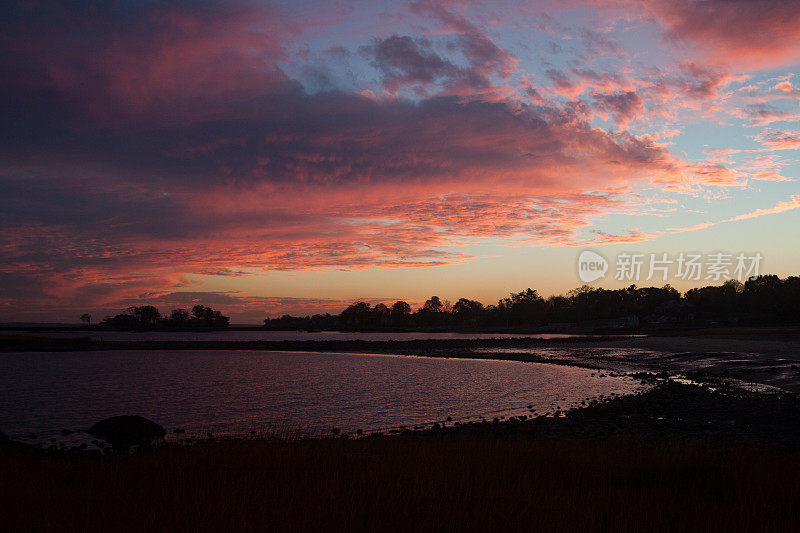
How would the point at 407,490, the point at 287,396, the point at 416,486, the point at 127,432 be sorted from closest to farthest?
the point at 407,490 < the point at 416,486 < the point at 127,432 < the point at 287,396

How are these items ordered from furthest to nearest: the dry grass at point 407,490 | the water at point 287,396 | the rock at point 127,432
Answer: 1. the water at point 287,396
2. the rock at point 127,432
3. the dry grass at point 407,490

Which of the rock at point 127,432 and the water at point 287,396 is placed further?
the water at point 287,396

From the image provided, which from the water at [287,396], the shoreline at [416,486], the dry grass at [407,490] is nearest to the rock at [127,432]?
the shoreline at [416,486]

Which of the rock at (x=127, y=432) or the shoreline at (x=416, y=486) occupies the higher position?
the shoreline at (x=416, y=486)

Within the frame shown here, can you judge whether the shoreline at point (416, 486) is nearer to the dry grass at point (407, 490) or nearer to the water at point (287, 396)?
the dry grass at point (407, 490)

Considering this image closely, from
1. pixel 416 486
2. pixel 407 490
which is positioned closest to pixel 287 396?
pixel 416 486

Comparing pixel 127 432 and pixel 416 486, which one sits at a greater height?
pixel 416 486

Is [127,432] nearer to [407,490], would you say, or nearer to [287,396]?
[407,490]

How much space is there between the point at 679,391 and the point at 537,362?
38030 mm

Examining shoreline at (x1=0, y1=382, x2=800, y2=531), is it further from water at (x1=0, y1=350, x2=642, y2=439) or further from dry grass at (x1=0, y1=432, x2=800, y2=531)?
water at (x1=0, y1=350, x2=642, y2=439)

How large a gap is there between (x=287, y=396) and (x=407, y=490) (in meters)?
31.4

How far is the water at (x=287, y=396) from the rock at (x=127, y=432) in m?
4.11

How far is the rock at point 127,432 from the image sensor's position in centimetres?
2158

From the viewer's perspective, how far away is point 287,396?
4072 cm
